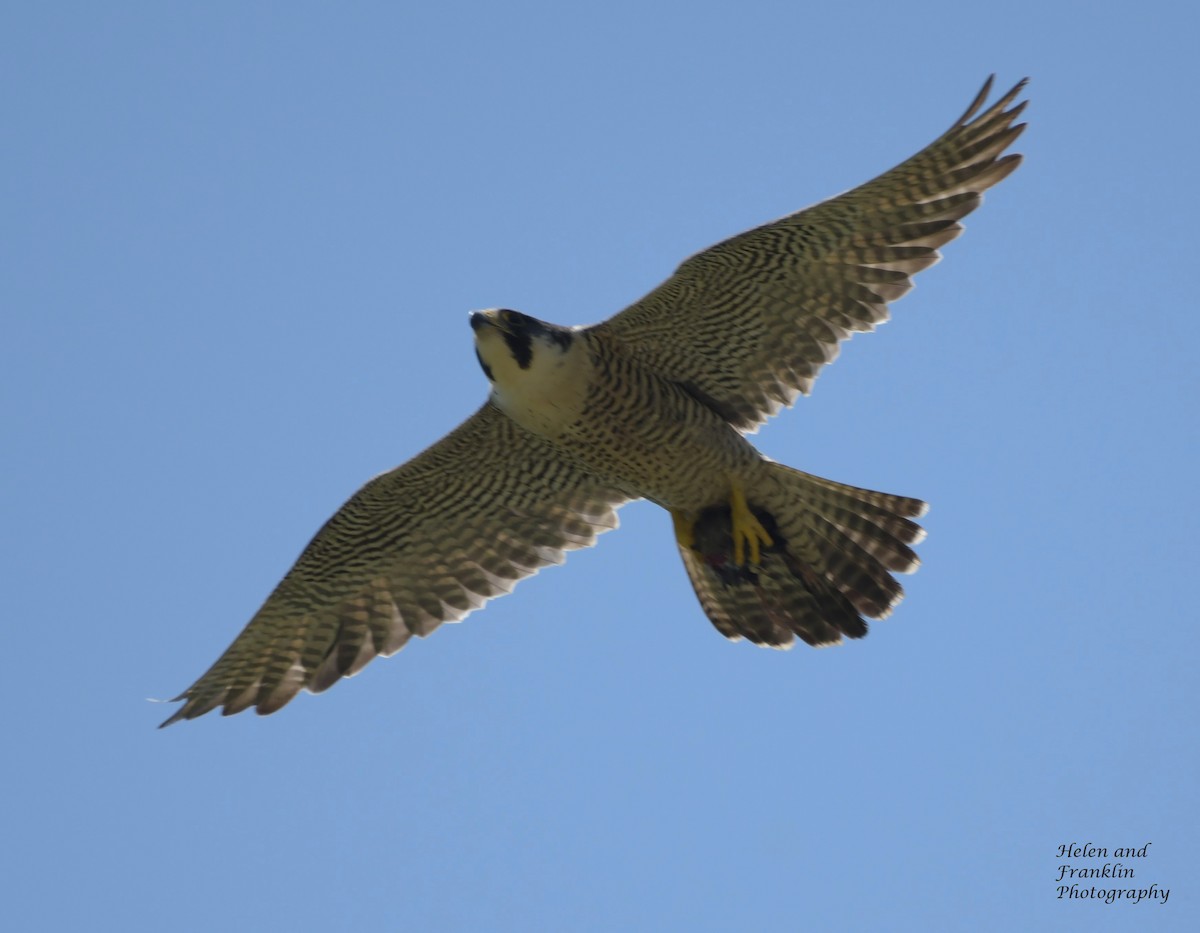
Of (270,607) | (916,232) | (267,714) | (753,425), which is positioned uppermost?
(916,232)

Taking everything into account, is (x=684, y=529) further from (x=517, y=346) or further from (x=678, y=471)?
(x=517, y=346)

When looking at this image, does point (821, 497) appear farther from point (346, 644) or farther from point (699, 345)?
point (346, 644)

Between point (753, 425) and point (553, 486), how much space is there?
1419mm

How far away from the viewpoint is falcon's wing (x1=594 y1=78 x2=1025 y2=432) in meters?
10.2

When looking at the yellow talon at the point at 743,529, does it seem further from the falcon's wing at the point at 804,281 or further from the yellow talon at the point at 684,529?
the falcon's wing at the point at 804,281

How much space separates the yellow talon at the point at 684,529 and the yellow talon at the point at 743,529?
0.33 metres

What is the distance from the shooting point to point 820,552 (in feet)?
34.8

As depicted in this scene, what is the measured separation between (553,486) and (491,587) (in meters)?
0.82

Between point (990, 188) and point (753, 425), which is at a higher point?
point (990, 188)

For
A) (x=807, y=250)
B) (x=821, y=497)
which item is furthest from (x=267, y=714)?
(x=807, y=250)

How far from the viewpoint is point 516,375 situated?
9.97 meters

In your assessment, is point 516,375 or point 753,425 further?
point 753,425

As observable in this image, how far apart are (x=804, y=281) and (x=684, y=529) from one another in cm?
176

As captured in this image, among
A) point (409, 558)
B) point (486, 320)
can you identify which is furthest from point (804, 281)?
point (409, 558)
